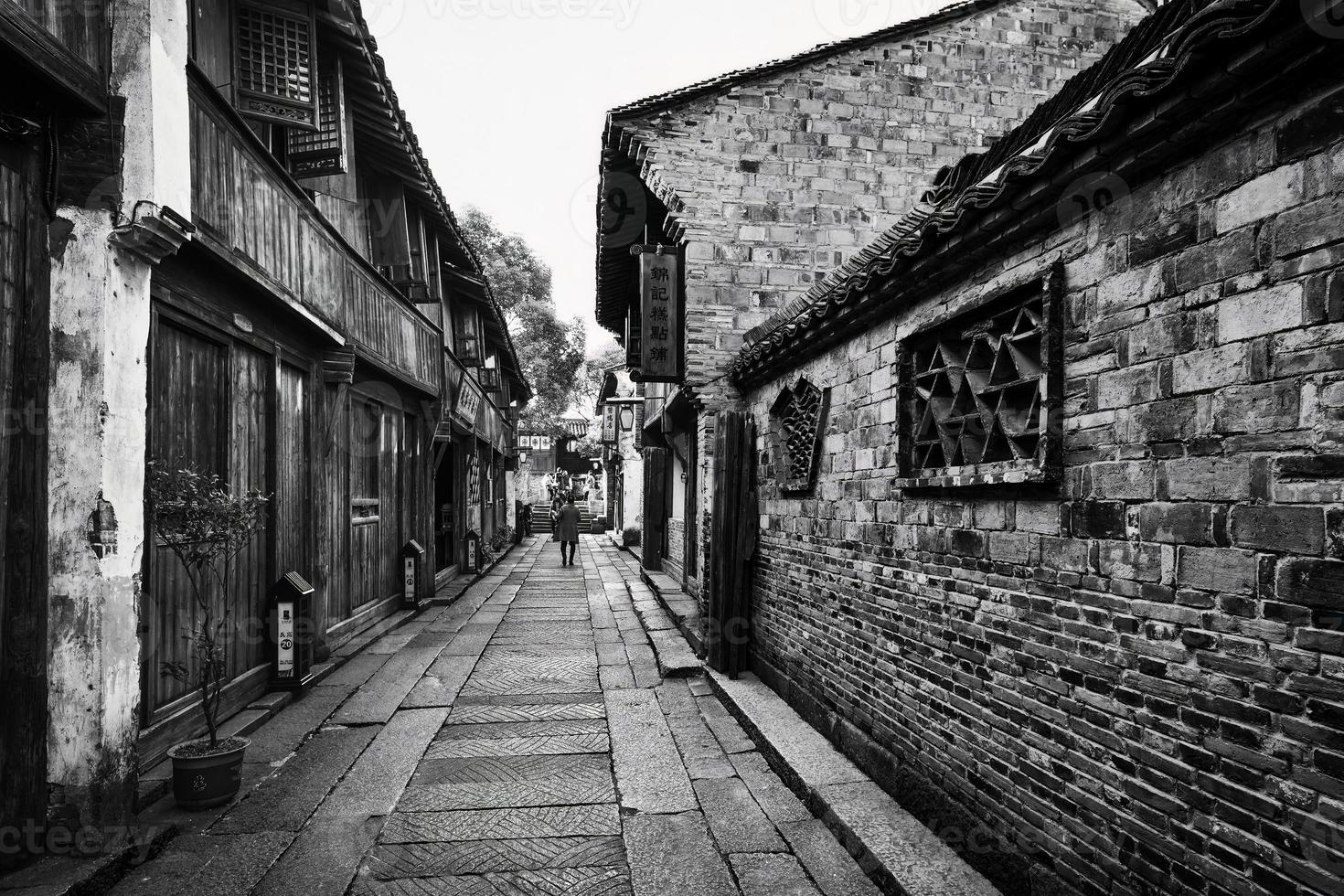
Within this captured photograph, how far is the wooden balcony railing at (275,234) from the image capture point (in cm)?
502

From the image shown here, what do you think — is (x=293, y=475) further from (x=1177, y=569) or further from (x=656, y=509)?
(x=656, y=509)

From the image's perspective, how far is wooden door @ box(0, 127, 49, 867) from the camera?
3500 millimetres

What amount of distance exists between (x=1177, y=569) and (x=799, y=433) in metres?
4.25

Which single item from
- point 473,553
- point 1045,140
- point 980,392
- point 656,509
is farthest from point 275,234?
point 656,509

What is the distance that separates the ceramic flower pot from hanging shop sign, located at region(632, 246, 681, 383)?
261 inches

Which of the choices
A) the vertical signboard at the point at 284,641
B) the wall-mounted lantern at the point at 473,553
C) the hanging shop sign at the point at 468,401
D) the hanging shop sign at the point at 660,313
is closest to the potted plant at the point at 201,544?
the vertical signboard at the point at 284,641

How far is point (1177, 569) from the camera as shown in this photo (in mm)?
Result: 2588

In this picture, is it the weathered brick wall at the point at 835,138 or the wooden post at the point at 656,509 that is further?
the wooden post at the point at 656,509

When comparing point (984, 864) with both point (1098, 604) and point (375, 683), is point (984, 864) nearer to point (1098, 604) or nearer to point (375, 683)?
point (1098, 604)

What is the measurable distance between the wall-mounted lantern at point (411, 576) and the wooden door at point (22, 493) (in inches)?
295

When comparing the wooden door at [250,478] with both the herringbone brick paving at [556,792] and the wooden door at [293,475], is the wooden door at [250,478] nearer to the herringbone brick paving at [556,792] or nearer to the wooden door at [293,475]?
the wooden door at [293,475]

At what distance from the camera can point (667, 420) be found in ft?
44.1

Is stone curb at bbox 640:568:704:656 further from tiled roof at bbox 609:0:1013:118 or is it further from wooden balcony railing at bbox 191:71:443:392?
tiled roof at bbox 609:0:1013:118

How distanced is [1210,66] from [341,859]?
496 centimetres
